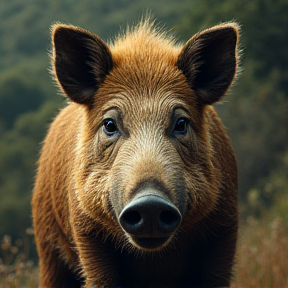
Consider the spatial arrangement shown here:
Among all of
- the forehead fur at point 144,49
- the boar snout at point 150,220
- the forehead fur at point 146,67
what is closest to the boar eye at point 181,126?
the forehead fur at point 146,67

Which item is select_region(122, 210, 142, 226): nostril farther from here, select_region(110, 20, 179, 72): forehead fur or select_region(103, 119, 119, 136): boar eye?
select_region(110, 20, 179, 72): forehead fur

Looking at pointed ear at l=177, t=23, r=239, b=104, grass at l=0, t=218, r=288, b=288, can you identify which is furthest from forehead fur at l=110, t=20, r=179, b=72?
grass at l=0, t=218, r=288, b=288

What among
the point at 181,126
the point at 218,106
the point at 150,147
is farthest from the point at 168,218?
the point at 218,106

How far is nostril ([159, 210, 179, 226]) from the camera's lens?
14.0 ft

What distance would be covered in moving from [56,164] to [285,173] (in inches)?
868

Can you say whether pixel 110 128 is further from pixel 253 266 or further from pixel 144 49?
pixel 253 266

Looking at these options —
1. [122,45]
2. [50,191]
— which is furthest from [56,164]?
[122,45]

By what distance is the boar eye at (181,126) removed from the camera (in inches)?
201

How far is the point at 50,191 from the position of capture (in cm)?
670

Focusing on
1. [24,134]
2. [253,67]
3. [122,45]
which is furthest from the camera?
[24,134]

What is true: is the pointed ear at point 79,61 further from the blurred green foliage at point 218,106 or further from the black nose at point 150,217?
the black nose at point 150,217

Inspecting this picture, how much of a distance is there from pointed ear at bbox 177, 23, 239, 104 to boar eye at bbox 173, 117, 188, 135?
39cm

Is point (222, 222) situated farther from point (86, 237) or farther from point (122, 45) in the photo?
point (122, 45)

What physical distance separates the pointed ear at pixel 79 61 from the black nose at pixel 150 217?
150cm
